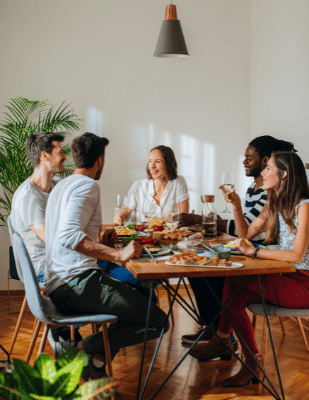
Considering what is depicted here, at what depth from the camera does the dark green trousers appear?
2195mm

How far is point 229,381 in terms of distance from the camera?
2.54 m

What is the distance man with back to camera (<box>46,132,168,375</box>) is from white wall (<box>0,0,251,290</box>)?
7.87 ft

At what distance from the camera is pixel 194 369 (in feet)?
9.14

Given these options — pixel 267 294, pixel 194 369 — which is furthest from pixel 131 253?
pixel 194 369

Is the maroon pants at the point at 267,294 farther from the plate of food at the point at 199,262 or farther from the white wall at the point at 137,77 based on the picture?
the white wall at the point at 137,77

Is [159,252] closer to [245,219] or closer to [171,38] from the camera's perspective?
[245,219]

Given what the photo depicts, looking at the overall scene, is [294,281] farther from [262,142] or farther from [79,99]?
[79,99]

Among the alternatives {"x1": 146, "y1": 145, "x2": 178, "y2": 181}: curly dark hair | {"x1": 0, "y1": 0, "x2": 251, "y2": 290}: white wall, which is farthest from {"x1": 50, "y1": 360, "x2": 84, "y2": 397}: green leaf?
{"x1": 0, "y1": 0, "x2": 251, "y2": 290}: white wall

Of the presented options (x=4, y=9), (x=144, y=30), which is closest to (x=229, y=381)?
(x=144, y=30)

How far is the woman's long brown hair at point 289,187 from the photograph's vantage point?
245 centimetres

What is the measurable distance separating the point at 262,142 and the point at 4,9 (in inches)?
115

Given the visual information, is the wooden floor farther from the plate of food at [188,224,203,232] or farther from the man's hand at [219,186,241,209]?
the man's hand at [219,186,241,209]

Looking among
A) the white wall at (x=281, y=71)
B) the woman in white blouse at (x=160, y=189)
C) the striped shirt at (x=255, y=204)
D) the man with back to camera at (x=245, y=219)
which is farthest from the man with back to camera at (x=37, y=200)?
the white wall at (x=281, y=71)

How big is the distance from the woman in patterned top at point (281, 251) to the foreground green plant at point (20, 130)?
2.33 m
